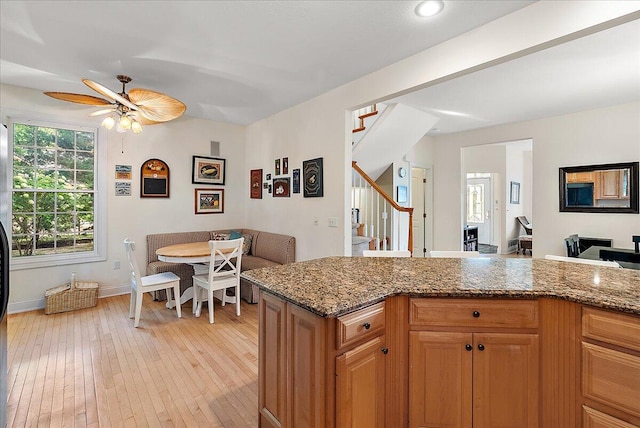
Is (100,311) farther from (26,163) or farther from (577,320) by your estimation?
(577,320)

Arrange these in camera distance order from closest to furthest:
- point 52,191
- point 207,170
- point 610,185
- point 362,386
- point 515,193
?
1. point 362,386
2. point 52,191
3. point 610,185
4. point 207,170
5. point 515,193

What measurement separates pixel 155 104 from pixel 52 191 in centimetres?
218

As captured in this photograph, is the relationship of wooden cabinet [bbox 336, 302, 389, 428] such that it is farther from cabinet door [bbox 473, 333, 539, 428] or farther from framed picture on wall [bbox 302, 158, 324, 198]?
framed picture on wall [bbox 302, 158, 324, 198]

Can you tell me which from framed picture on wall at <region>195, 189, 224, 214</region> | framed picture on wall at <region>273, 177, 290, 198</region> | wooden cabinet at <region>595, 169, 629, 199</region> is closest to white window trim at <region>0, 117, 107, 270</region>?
framed picture on wall at <region>195, 189, 224, 214</region>

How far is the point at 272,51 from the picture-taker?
282cm

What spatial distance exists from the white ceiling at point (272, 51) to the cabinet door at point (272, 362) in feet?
6.70

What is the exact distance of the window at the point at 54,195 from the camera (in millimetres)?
3822

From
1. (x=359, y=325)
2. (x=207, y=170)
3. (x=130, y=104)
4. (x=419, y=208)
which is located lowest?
(x=359, y=325)

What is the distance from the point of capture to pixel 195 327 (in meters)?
3.34

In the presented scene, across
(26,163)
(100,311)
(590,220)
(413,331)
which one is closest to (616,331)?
(413,331)

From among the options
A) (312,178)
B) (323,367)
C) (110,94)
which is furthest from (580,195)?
(110,94)

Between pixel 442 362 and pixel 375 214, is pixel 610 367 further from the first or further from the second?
pixel 375 214

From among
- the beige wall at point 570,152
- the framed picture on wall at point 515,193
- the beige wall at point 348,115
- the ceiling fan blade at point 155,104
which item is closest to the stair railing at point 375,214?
the beige wall at point 348,115

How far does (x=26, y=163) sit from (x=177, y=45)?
2822 millimetres
